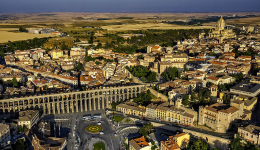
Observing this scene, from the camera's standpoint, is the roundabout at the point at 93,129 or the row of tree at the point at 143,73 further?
the row of tree at the point at 143,73

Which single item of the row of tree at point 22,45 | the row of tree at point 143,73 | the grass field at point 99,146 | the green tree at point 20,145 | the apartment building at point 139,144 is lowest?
the grass field at point 99,146

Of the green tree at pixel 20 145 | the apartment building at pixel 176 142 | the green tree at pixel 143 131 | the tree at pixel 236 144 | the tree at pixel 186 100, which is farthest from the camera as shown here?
the tree at pixel 186 100

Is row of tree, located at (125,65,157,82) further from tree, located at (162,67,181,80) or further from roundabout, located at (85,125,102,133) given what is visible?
roundabout, located at (85,125,102,133)

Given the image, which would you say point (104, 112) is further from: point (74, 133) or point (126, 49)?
point (126, 49)

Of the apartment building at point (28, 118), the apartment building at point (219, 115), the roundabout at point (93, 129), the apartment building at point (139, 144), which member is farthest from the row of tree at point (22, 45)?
the apartment building at point (219, 115)

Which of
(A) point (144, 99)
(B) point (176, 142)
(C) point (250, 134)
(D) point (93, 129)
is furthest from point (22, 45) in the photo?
(C) point (250, 134)

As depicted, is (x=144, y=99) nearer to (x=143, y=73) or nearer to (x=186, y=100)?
(x=186, y=100)

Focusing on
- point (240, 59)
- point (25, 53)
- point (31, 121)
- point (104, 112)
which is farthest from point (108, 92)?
point (25, 53)

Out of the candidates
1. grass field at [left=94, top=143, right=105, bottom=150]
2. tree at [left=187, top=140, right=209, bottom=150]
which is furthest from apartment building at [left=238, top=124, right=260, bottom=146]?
grass field at [left=94, top=143, right=105, bottom=150]

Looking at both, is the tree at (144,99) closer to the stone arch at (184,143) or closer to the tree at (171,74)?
the tree at (171,74)

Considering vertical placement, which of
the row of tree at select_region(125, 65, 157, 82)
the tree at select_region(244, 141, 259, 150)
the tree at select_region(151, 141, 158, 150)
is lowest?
the tree at select_region(151, 141, 158, 150)

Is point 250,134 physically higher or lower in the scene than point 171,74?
lower
